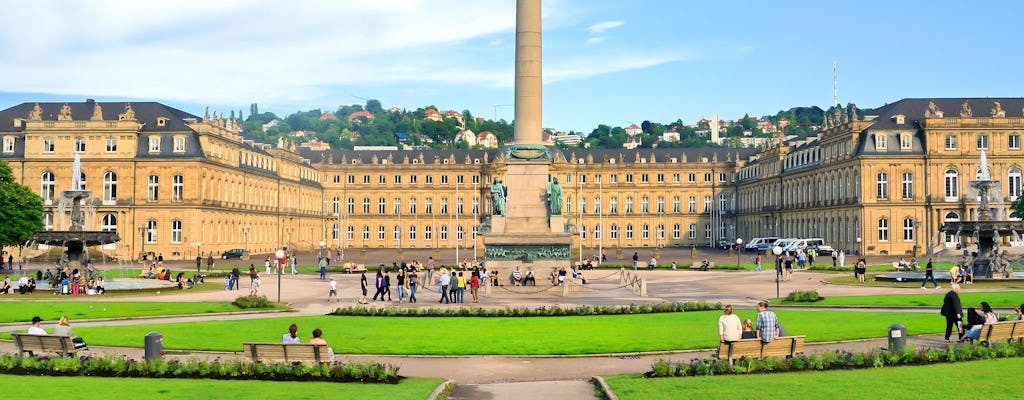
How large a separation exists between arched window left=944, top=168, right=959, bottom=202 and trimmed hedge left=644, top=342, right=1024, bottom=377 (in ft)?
329

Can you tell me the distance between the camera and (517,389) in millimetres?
23328

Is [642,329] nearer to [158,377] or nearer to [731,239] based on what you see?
[158,377]

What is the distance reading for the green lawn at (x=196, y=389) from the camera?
21172 millimetres

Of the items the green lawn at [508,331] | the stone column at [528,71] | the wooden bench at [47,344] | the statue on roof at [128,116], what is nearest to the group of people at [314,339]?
the green lawn at [508,331]

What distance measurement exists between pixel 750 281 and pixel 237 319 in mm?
38656

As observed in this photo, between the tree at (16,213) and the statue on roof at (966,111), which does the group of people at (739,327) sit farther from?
the statue on roof at (966,111)

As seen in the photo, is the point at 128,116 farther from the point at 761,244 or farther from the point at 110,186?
the point at 761,244

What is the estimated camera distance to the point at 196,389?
869 inches

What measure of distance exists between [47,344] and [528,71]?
4029cm

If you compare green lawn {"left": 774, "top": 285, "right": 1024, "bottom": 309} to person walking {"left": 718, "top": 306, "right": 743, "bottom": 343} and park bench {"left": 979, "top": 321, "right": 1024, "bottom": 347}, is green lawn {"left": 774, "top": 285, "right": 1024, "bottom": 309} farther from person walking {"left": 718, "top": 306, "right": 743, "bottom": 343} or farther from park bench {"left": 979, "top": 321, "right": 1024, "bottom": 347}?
person walking {"left": 718, "top": 306, "right": 743, "bottom": 343}

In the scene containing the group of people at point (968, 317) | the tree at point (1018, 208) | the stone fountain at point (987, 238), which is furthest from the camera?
the tree at point (1018, 208)

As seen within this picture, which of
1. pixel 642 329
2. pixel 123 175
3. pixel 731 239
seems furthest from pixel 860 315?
pixel 731 239

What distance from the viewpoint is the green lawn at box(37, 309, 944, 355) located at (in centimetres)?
3091

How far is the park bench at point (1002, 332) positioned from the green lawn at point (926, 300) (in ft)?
50.7
